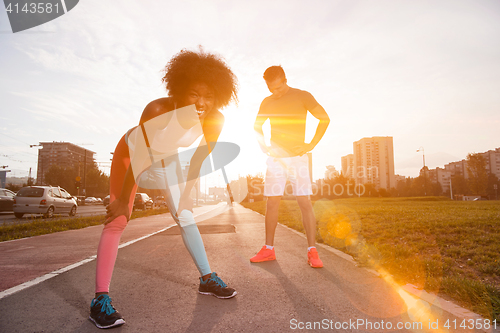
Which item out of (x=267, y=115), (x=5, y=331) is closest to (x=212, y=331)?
(x=5, y=331)

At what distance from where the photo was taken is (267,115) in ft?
12.7

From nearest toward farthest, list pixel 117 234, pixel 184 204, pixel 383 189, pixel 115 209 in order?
pixel 115 209 → pixel 117 234 → pixel 184 204 → pixel 383 189

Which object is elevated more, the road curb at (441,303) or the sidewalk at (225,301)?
the road curb at (441,303)

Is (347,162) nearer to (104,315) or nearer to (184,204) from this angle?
(184,204)

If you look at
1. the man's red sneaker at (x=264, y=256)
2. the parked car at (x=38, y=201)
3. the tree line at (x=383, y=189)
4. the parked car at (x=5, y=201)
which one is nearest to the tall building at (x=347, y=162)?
the tree line at (x=383, y=189)

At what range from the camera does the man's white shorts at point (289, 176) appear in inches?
143

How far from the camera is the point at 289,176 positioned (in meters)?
3.67

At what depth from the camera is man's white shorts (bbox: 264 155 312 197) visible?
3643 millimetres

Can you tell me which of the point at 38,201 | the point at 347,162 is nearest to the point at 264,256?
the point at 38,201

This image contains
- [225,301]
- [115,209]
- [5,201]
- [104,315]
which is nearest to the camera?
[104,315]

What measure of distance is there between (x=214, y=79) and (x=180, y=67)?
1.07 feet

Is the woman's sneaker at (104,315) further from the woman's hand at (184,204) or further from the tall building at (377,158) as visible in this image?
the tall building at (377,158)

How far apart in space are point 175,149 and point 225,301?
1297 mm

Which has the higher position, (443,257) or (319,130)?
(319,130)
